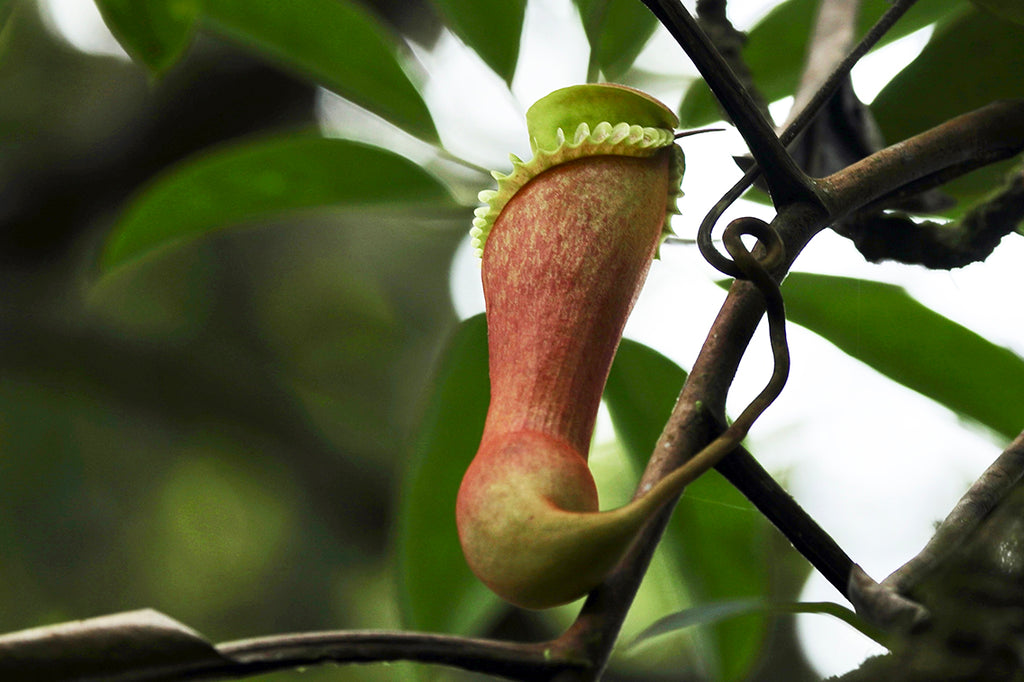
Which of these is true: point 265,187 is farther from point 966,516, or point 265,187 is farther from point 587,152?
point 966,516

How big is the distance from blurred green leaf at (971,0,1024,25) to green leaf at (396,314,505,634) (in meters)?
0.30

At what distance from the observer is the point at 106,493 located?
1501 millimetres

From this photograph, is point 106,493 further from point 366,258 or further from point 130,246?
point 130,246

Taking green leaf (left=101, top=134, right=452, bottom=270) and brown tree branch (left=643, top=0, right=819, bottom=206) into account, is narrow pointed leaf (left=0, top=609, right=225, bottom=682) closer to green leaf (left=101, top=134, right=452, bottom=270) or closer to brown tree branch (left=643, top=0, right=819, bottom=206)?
brown tree branch (left=643, top=0, right=819, bottom=206)

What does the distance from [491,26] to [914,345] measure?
0.32 metres

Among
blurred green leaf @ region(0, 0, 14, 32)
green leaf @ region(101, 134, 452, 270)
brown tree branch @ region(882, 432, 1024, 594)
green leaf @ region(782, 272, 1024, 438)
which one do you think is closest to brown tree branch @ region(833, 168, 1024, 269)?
green leaf @ region(782, 272, 1024, 438)

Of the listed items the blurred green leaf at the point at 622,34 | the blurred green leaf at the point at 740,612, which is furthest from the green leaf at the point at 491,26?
the blurred green leaf at the point at 740,612

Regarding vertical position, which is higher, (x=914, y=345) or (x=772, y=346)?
(x=914, y=345)

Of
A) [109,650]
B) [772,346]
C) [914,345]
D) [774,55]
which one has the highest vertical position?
[774,55]

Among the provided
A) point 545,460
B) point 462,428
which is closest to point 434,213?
point 462,428

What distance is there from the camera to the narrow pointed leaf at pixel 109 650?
0.66 feet

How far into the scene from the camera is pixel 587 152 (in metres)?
0.33

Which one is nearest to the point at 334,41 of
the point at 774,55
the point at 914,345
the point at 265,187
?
the point at 265,187

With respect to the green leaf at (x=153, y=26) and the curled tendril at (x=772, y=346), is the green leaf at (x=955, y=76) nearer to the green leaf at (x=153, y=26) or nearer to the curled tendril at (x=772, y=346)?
the curled tendril at (x=772, y=346)
